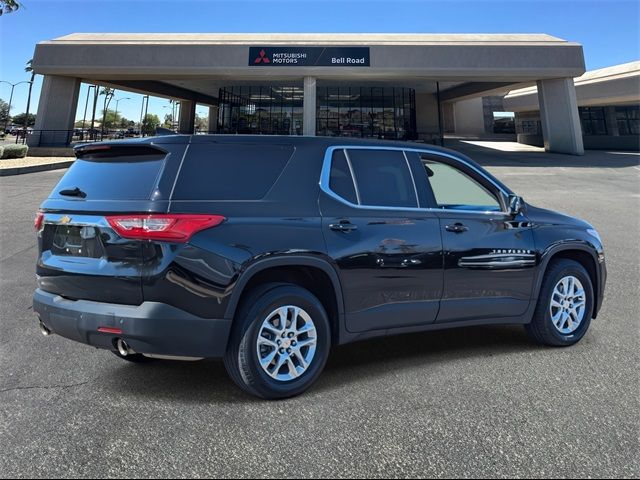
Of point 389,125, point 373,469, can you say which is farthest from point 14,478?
point 389,125

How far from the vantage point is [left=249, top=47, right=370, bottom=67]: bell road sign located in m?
27.7

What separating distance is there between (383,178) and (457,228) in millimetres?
728

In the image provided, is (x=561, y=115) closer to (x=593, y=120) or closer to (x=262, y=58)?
(x=593, y=120)

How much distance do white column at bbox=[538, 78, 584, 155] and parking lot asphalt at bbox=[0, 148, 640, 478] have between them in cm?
2924

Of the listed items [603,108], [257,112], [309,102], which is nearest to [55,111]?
[257,112]

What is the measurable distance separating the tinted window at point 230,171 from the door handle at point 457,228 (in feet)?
4.59

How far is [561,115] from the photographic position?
97.3ft

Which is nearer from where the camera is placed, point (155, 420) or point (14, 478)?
point (14, 478)

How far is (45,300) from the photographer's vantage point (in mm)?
3113

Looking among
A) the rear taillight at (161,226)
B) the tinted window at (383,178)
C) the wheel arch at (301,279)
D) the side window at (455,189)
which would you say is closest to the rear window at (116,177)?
the rear taillight at (161,226)

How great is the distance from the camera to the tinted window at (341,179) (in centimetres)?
337

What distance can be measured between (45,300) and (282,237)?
1.70m

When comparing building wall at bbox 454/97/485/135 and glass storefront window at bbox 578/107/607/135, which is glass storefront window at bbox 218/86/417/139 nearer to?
glass storefront window at bbox 578/107/607/135

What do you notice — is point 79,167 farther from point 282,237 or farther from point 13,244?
point 13,244
